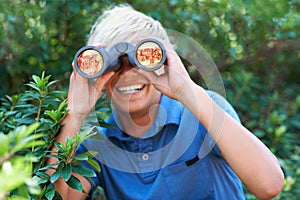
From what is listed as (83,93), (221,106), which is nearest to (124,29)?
(83,93)

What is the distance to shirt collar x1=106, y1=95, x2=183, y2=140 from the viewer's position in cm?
226

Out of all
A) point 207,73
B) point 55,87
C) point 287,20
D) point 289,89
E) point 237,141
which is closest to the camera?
point 237,141

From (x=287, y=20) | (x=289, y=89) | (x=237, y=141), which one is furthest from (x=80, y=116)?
(x=289, y=89)

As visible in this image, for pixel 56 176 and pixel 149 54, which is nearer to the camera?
pixel 56 176

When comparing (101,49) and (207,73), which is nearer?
(101,49)

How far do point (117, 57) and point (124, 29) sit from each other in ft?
0.62

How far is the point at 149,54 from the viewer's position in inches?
77.9

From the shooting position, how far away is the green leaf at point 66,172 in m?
1.73


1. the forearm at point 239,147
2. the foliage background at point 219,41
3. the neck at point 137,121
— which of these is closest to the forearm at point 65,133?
the neck at point 137,121

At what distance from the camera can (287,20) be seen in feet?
11.1

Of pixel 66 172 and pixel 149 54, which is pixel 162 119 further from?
pixel 66 172

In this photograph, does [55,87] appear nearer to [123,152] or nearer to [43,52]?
[43,52]

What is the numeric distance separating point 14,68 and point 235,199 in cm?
141

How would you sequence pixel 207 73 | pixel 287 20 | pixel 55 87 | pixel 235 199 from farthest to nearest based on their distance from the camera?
1. pixel 287 20
2. pixel 55 87
3. pixel 207 73
4. pixel 235 199
